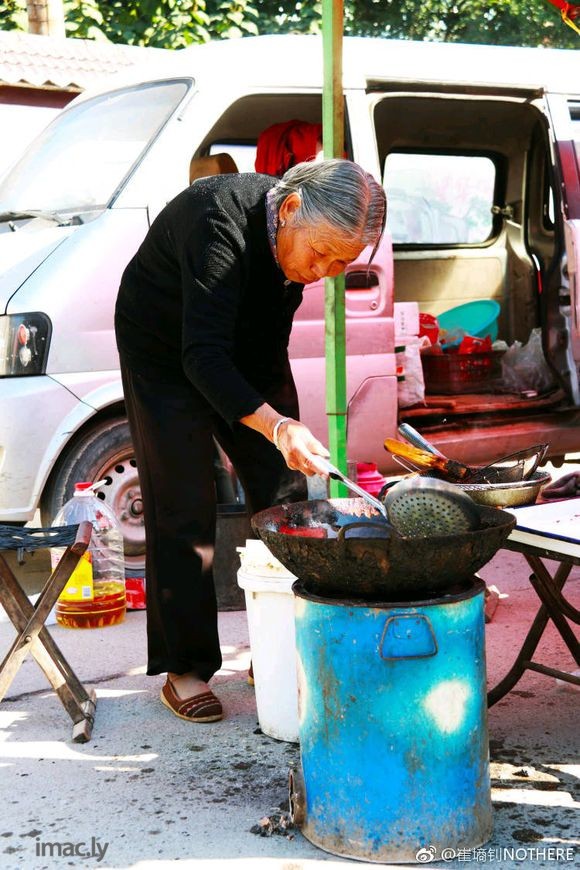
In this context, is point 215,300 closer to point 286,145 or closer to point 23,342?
point 23,342

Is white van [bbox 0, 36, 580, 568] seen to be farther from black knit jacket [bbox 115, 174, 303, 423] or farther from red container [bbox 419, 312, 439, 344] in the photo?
black knit jacket [bbox 115, 174, 303, 423]

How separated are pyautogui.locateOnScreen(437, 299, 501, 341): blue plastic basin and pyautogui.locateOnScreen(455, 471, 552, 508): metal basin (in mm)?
3803

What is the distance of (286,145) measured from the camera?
5.38m

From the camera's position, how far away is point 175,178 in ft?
16.6

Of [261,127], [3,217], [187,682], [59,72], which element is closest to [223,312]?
[187,682]

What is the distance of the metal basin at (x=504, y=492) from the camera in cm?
310

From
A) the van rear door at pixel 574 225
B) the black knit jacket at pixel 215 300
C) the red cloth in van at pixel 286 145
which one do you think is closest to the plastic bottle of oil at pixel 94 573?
the black knit jacket at pixel 215 300

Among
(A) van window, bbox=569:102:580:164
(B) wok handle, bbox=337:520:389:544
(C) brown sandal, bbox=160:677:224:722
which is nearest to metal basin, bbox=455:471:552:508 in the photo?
(B) wok handle, bbox=337:520:389:544

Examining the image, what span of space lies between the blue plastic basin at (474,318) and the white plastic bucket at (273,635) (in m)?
3.83

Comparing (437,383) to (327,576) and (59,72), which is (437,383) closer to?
(327,576)

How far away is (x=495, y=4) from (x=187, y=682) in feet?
59.9

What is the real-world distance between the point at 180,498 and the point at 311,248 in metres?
0.97

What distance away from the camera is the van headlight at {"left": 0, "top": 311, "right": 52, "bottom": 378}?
4.71 metres

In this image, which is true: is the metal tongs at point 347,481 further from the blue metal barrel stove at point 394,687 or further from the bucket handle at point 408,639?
the bucket handle at point 408,639
